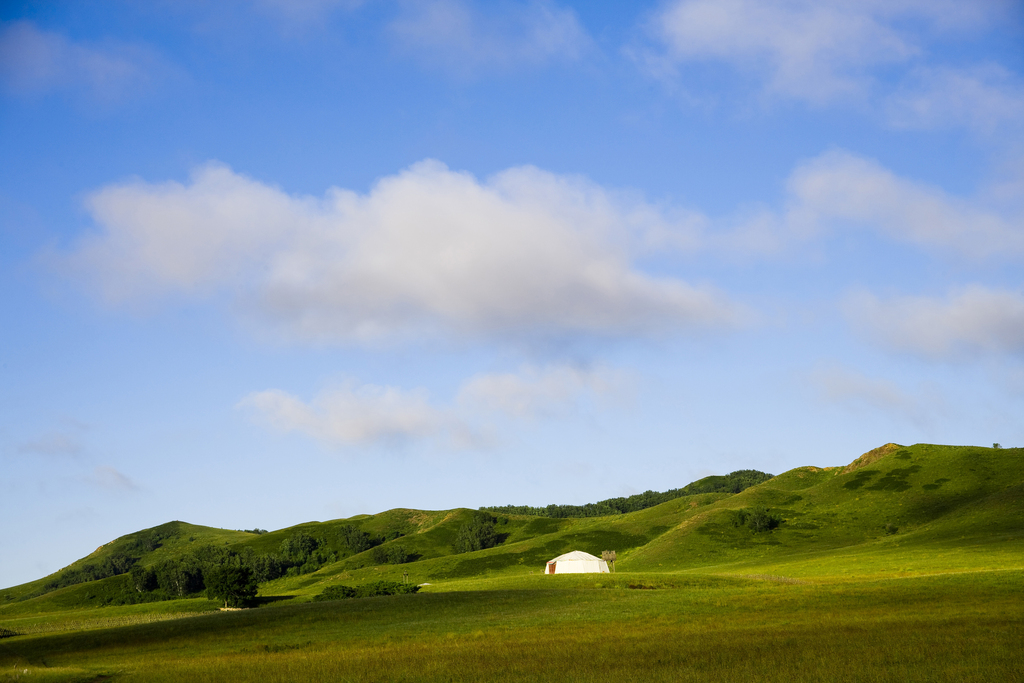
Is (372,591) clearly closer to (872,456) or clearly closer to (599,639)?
(599,639)

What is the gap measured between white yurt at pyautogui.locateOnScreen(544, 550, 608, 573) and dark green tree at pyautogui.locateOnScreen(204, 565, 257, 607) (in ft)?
153

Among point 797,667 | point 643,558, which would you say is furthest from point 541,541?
point 797,667

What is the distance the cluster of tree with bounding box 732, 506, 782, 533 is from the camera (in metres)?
139

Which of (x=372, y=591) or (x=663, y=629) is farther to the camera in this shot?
(x=372, y=591)

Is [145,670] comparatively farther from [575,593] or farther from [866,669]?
[575,593]

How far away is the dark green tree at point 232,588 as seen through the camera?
112 meters

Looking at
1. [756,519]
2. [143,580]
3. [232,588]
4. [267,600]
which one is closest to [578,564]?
[756,519]

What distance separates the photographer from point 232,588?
11138 cm

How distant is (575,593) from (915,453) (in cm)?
13174

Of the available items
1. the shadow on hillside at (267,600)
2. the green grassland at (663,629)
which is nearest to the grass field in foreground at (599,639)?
the green grassland at (663,629)

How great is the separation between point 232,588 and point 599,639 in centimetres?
8972

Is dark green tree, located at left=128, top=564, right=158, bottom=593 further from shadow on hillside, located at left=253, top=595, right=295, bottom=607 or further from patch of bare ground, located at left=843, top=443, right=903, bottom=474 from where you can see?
patch of bare ground, located at left=843, top=443, right=903, bottom=474

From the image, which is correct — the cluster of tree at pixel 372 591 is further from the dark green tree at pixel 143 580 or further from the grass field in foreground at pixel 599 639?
the dark green tree at pixel 143 580

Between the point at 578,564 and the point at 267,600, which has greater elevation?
the point at 578,564
